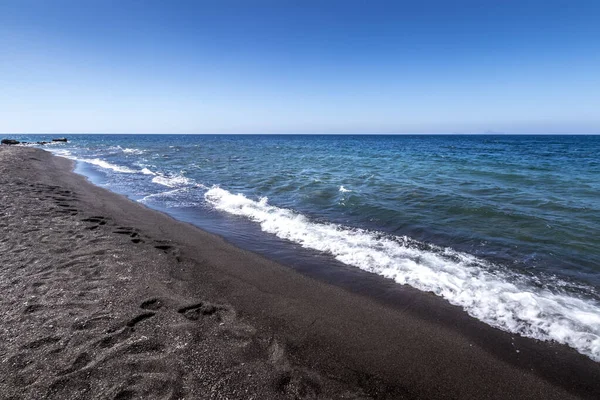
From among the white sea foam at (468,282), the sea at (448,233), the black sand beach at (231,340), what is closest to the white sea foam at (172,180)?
the sea at (448,233)

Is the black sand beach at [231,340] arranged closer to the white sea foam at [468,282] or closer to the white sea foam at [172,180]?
the white sea foam at [468,282]

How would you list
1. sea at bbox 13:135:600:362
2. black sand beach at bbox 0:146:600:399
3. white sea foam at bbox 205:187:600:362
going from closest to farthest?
1. black sand beach at bbox 0:146:600:399
2. white sea foam at bbox 205:187:600:362
3. sea at bbox 13:135:600:362

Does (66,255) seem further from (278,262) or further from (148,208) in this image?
(148,208)

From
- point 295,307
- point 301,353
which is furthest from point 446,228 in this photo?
point 301,353

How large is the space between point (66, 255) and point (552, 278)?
10268 millimetres

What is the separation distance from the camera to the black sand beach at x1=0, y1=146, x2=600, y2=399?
121 inches

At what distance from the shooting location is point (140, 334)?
3.65m

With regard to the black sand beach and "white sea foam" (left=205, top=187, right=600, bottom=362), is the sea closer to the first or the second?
"white sea foam" (left=205, top=187, right=600, bottom=362)

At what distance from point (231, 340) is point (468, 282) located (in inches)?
190

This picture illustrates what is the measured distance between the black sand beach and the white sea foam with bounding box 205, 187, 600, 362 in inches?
13.3

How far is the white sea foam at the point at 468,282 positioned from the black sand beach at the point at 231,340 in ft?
1.11

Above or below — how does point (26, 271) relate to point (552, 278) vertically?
above

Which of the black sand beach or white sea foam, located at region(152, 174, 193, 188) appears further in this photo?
white sea foam, located at region(152, 174, 193, 188)

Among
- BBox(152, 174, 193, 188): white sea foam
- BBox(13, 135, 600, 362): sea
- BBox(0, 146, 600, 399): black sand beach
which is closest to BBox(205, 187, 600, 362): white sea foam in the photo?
BBox(13, 135, 600, 362): sea
